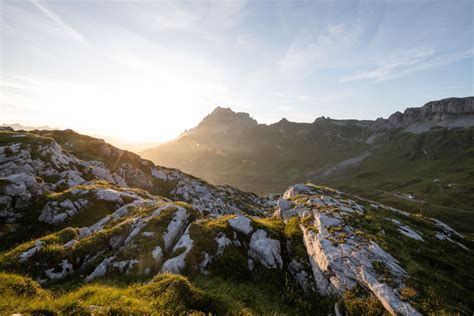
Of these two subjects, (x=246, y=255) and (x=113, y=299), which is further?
(x=246, y=255)

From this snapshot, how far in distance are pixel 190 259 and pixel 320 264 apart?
9.41 metres

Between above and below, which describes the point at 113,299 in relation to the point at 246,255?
above

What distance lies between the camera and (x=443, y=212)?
122 m

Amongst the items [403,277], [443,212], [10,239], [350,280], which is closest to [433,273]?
[403,277]

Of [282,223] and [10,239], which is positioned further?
[282,223]

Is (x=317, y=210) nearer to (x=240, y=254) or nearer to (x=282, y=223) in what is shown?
(x=282, y=223)

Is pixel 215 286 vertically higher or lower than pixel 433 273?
lower

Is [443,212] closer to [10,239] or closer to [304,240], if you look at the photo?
[304,240]

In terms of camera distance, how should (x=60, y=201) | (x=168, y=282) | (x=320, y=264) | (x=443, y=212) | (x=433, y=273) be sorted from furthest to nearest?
(x=443, y=212)
(x=60, y=201)
(x=320, y=264)
(x=433, y=273)
(x=168, y=282)

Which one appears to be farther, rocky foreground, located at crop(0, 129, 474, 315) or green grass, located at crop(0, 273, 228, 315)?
rocky foreground, located at crop(0, 129, 474, 315)

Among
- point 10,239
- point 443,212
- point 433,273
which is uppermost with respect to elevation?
point 433,273

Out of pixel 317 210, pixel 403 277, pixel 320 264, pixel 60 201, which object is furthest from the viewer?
pixel 60 201

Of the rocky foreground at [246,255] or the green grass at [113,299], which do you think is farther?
the rocky foreground at [246,255]

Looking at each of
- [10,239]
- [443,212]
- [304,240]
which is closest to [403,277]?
[304,240]
